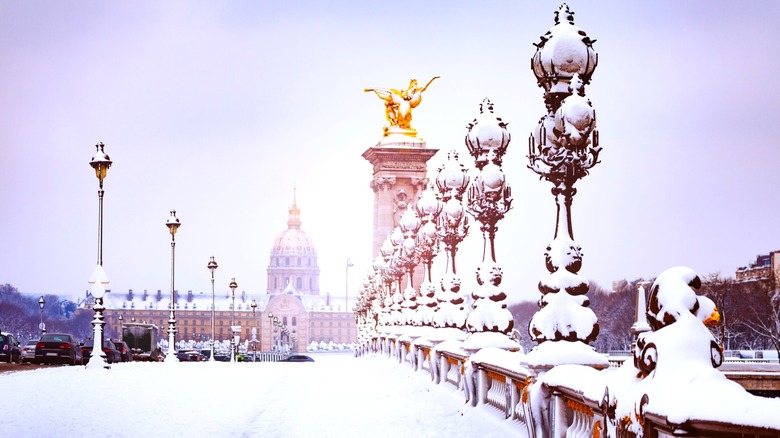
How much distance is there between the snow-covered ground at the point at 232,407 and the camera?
17734mm

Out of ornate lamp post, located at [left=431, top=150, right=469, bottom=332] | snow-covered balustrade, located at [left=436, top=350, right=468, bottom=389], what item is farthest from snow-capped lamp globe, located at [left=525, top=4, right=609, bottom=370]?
ornate lamp post, located at [left=431, top=150, right=469, bottom=332]

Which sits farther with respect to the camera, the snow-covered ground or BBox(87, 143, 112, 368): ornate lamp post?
BBox(87, 143, 112, 368): ornate lamp post

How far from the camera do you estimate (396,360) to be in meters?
42.1

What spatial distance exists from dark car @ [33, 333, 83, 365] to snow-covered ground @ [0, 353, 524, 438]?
19000mm

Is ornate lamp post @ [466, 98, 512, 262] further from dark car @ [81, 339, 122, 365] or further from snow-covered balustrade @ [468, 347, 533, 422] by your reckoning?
dark car @ [81, 339, 122, 365]

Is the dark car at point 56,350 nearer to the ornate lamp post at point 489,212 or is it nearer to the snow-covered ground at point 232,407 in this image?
the snow-covered ground at point 232,407

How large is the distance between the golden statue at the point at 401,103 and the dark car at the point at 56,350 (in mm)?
38832

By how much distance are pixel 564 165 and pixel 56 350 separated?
3938cm

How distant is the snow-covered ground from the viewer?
58.2 feet

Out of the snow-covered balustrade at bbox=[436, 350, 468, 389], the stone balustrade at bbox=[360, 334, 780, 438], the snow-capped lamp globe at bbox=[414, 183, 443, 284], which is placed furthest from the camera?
the snow-capped lamp globe at bbox=[414, 183, 443, 284]

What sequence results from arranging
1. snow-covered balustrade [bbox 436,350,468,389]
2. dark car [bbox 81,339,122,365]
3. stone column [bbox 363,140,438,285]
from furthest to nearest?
stone column [bbox 363,140,438,285] → dark car [bbox 81,339,122,365] → snow-covered balustrade [bbox 436,350,468,389]

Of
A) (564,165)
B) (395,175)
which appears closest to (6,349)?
(395,175)

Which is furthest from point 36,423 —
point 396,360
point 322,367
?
point 396,360

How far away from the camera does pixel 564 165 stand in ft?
47.8
